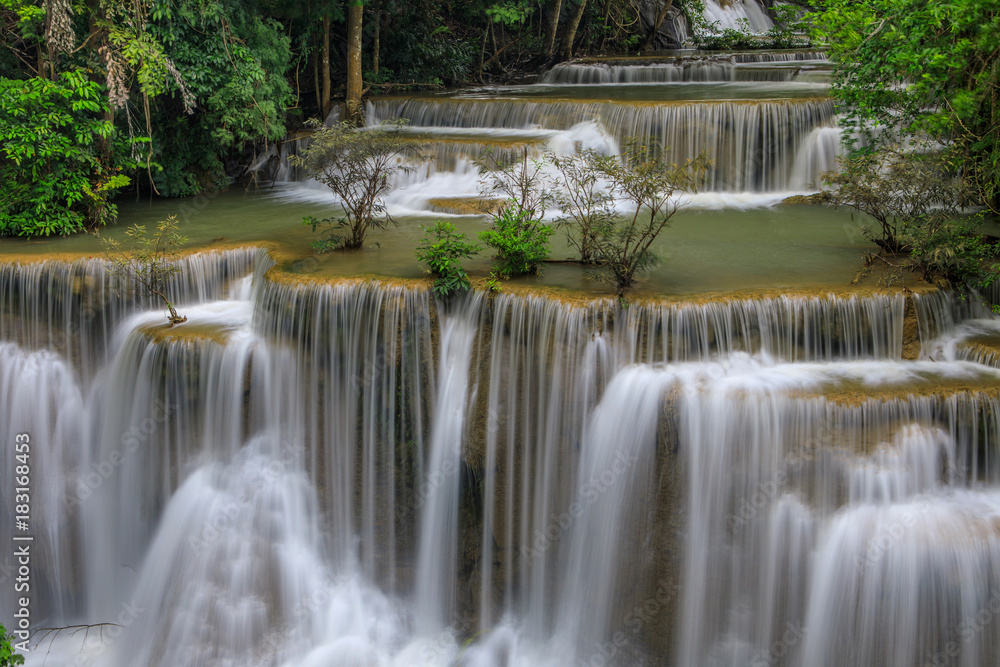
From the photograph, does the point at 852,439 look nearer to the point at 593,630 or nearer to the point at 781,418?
the point at 781,418

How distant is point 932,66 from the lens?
7535 millimetres

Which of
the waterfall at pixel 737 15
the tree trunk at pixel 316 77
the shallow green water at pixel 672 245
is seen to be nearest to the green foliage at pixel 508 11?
the tree trunk at pixel 316 77

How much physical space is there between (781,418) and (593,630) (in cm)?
247

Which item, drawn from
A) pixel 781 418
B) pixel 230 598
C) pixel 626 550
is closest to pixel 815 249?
pixel 781 418

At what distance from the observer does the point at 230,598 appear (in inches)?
313

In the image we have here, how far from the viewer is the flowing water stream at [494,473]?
20.9 ft

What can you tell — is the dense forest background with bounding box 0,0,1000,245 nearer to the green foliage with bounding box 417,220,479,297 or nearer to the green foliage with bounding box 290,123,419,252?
the green foliage with bounding box 290,123,419,252

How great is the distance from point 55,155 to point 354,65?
19.9 ft

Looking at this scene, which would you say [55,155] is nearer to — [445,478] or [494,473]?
[445,478]

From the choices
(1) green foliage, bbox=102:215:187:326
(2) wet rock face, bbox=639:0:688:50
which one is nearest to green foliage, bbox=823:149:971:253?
(1) green foliage, bbox=102:215:187:326

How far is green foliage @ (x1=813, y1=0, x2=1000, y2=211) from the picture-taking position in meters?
7.24

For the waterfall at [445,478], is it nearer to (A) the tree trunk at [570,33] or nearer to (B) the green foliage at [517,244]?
(B) the green foliage at [517,244]

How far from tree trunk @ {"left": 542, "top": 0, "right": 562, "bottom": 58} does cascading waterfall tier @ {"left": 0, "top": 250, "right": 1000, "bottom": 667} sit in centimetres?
1397

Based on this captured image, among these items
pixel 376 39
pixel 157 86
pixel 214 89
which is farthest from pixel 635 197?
pixel 376 39
